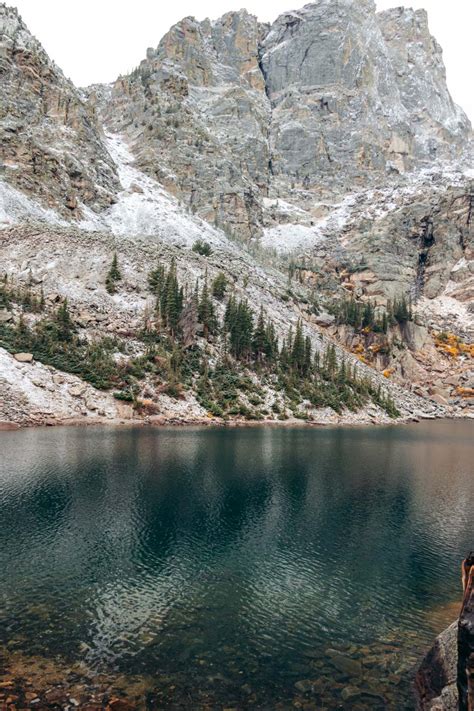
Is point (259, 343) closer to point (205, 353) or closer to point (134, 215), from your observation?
point (205, 353)

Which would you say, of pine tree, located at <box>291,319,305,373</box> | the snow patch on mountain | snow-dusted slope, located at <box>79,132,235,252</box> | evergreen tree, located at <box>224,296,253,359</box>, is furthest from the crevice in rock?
the snow patch on mountain

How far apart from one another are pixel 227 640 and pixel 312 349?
8326cm

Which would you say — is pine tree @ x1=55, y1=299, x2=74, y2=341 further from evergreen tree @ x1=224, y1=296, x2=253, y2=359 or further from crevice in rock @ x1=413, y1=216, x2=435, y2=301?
crevice in rock @ x1=413, y1=216, x2=435, y2=301

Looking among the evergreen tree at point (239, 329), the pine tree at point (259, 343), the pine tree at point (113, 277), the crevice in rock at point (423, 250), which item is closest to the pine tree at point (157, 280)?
the pine tree at point (113, 277)

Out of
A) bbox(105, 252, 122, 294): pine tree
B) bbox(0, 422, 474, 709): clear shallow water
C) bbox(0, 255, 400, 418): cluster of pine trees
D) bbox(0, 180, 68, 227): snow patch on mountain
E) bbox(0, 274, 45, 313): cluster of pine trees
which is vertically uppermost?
bbox(0, 180, 68, 227): snow patch on mountain

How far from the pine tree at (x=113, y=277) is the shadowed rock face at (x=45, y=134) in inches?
1128

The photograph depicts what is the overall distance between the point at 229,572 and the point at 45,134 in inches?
4671

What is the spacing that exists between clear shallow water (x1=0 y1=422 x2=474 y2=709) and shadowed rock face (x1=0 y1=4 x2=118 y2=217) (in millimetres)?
79660

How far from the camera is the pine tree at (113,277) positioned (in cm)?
7967

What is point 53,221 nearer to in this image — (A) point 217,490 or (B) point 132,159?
(B) point 132,159

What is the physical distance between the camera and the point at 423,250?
17262 centimetres

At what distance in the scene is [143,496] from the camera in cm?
2806

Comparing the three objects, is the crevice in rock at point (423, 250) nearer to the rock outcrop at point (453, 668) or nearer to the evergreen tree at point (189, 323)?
the evergreen tree at point (189, 323)

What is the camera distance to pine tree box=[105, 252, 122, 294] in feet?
261
